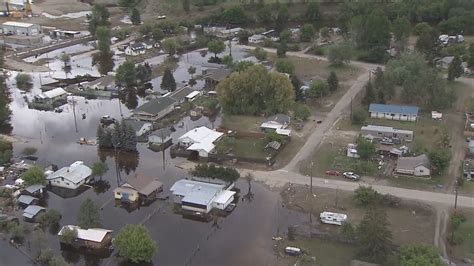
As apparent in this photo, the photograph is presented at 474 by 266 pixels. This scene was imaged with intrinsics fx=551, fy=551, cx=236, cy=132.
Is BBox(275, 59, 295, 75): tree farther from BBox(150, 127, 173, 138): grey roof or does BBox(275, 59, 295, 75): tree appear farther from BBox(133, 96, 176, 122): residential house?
BBox(150, 127, 173, 138): grey roof

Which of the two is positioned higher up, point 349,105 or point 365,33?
point 365,33

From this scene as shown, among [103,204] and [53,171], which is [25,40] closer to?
[53,171]

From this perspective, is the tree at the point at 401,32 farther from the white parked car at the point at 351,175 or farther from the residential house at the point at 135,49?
the white parked car at the point at 351,175

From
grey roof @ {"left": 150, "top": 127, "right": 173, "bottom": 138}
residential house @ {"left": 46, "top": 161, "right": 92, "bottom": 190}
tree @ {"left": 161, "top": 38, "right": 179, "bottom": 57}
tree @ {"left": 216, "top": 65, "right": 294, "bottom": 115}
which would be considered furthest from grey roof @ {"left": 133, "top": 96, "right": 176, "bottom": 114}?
tree @ {"left": 161, "top": 38, "right": 179, "bottom": 57}

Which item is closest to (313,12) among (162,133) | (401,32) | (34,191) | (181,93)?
(401,32)

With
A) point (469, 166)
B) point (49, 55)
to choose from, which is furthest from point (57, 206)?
point (49, 55)

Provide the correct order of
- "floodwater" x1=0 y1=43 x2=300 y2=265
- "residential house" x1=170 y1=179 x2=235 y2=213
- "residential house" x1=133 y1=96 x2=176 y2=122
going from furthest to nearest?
"residential house" x1=133 y1=96 x2=176 y2=122 < "residential house" x1=170 y1=179 x2=235 y2=213 < "floodwater" x1=0 y1=43 x2=300 y2=265
